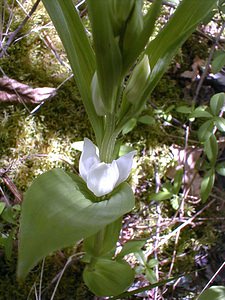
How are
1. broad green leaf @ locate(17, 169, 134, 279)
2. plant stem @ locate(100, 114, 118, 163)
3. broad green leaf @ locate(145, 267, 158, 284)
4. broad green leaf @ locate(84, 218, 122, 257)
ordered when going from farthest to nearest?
broad green leaf @ locate(145, 267, 158, 284) → broad green leaf @ locate(84, 218, 122, 257) → plant stem @ locate(100, 114, 118, 163) → broad green leaf @ locate(17, 169, 134, 279)

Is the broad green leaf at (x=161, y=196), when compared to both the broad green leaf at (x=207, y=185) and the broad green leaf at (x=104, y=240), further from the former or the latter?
the broad green leaf at (x=104, y=240)

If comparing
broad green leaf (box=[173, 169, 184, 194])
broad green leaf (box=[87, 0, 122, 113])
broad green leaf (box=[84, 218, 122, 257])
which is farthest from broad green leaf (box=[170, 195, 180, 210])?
broad green leaf (box=[87, 0, 122, 113])

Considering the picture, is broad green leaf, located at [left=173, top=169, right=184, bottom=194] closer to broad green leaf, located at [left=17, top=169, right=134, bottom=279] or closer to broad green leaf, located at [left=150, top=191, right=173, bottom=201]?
broad green leaf, located at [left=150, top=191, right=173, bottom=201]

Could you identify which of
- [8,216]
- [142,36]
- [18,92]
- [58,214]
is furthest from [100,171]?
[18,92]

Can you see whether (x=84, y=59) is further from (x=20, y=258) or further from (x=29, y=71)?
(x=29, y=71)

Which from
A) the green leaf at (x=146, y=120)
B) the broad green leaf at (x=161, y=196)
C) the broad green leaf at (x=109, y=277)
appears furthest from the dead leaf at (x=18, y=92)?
the broad green leaf at (x=109, y=277)

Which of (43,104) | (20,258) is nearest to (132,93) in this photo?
(20,258)

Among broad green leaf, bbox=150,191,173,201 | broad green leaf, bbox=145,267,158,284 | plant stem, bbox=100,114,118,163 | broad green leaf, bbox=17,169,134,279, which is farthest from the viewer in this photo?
broad green leaf, bbox=150,191,173,201

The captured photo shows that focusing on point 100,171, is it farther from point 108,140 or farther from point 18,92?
point 18,92

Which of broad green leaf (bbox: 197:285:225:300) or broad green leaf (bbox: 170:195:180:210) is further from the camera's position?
broad green leaf (bbox: 170:195:180:210)
